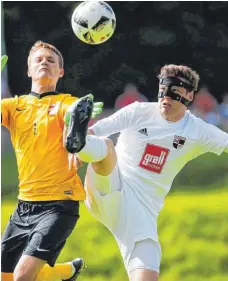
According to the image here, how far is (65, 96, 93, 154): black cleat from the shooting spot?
5195 mm

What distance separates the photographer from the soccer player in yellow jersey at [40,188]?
537cm

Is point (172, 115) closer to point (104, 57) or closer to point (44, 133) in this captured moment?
point (44, 133)

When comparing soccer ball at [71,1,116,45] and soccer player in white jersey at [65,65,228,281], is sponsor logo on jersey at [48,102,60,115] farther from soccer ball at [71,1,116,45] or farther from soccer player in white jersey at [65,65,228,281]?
soccer ball at [71,1,116,45]

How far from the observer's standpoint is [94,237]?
8.59m

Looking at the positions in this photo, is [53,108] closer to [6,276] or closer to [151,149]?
[151,149]

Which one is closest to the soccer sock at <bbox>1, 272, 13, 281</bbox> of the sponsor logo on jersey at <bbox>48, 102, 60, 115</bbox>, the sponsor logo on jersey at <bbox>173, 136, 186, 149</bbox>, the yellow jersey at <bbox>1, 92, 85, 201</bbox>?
the yellow jersey at <bbox>1, 92, 85, 201</bbox>

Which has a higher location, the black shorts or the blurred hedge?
the black shorts

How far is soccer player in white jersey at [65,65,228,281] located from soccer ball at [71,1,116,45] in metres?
0.50

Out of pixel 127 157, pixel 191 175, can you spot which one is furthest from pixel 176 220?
pixel 127 157

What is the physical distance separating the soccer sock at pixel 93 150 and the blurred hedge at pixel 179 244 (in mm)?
2791

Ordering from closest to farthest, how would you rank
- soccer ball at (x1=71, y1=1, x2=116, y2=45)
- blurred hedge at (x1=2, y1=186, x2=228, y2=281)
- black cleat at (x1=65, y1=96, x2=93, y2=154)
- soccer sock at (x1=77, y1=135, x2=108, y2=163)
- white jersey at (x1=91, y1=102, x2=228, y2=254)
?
black cleat at (x1=65, y1=96, x2=93, y2=154), soccer sock at (x1=77, y1=135, x2=108, y2=163), white jersey at (x1=91, y1=102, x2=228, y2=254), soccer ball at (x1=71, y1=1, x2=116, y2=45), blurred hedge at (x1=2, y1=186, x2=228, y2=281)

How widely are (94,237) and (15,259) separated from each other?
3.11 m

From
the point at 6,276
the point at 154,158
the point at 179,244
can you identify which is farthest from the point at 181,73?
the point at 179,244

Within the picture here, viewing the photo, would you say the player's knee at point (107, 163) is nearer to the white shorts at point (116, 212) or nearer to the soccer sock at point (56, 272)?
the white shorts at point (116, 212)
